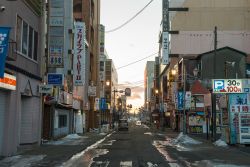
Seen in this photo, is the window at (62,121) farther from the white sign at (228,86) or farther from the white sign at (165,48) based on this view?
the white sign at (165,48)

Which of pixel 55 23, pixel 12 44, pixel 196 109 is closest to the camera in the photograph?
pixel 12 44

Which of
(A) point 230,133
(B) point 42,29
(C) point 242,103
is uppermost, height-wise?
(B) point 42,29

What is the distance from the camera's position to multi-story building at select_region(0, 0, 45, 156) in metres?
22.1

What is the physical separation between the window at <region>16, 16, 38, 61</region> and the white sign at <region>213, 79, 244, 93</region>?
1420 cm

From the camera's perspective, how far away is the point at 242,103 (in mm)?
33250

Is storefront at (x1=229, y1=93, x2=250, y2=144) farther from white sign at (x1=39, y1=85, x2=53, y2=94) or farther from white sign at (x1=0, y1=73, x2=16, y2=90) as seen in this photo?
white sign at (x1=0, y1=73, x2=16, y2=90)

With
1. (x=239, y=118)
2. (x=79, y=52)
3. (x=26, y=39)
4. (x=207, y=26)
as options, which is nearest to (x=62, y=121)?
(x=79, y=52)

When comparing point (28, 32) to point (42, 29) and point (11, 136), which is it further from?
point (11, 136)

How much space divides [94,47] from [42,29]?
44.3 metres

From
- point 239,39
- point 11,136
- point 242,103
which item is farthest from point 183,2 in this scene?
point 11,136

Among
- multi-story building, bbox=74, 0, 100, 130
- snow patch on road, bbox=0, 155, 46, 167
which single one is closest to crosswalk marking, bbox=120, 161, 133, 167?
snow patch on road, bbox=0, 155, 46, 167

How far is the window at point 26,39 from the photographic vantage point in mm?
24927

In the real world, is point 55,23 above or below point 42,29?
above

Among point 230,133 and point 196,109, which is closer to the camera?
point 230,133
